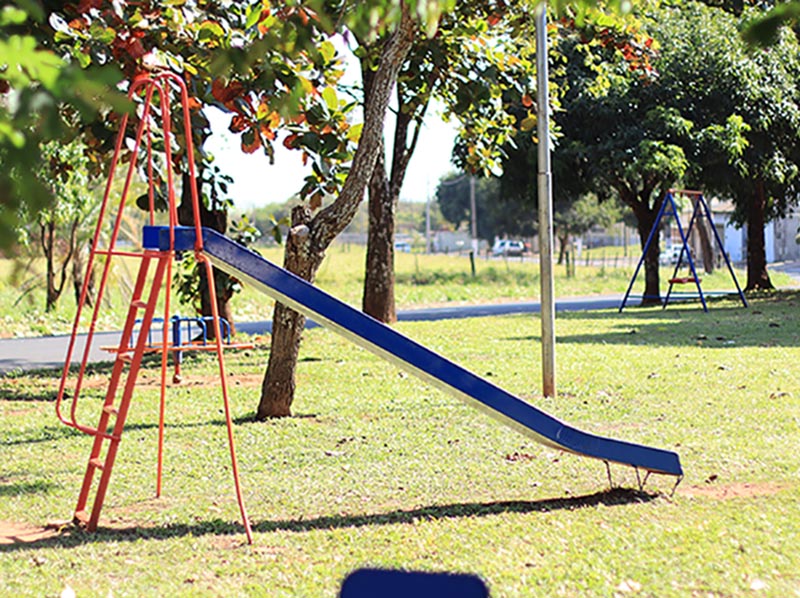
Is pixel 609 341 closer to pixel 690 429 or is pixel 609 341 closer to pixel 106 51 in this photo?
pixel 690 429

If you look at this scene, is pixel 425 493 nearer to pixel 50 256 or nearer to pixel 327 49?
pixel 327 49

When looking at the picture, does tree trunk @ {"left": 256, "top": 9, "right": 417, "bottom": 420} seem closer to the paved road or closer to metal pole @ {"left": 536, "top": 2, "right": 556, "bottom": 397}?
metal pole @ {"left": 536, "top": 2, "right": 556, "bottom": 397}

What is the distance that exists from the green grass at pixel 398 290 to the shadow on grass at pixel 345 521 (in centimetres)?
1684

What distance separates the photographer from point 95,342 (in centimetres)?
1945

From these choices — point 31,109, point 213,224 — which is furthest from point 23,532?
point 213,224

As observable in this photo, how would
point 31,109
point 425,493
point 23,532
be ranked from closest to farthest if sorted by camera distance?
point 31,109, point 23,532, point 425,493

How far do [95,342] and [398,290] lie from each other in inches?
662

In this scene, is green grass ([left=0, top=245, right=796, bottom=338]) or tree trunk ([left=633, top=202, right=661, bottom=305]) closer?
green grass ([left=0, top=245, right=796, bottom=338])

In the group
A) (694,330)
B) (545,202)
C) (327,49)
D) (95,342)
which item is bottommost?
(95,342)

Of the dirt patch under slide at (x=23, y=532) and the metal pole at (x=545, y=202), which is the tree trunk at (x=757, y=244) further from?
the dirt patch under slide at (x=23, y=532)

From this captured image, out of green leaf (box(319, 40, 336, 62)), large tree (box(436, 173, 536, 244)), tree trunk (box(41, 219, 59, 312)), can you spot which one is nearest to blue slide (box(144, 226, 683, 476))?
green leaf (box(319, 40, 336, 62))

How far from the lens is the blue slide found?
236 inches

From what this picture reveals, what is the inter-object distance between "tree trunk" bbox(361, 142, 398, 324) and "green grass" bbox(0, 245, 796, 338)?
7.44 meters

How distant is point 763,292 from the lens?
27.5m
